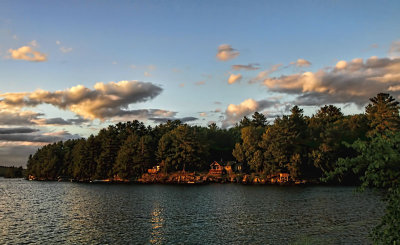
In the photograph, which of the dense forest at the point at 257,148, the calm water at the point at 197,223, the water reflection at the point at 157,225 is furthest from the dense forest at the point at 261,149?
the water reflection at the point at 157,225

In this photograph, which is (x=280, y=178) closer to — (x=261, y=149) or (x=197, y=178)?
(x=261, y=149)

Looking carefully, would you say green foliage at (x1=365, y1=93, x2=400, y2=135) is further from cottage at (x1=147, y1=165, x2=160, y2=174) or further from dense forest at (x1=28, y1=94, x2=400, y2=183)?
cottage at (x1=147, y1=165, x2=160, y2=174)

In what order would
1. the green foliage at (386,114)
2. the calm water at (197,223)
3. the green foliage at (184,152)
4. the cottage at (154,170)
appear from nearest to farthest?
the calm water at (197,223)
the green foliage at (386,114)
the green foliage at (184,152)
the cottage at (154,170)

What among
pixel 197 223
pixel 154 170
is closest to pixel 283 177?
pixel 154 170

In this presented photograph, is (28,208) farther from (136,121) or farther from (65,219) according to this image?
(136,121)

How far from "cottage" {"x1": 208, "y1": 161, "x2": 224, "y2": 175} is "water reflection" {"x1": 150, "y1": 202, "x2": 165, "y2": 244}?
76.2 meters

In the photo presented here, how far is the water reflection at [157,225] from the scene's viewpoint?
3361 centimetres

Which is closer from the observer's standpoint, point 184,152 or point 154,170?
point 184,152

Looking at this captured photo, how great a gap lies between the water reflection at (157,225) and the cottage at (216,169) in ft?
250

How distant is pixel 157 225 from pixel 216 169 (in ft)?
313

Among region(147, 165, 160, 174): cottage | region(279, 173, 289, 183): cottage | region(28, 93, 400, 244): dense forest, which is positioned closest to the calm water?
region(28, 93, 400, 244): dense forest

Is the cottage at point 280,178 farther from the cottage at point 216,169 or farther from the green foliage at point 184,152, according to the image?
the green foliage at point 184,152

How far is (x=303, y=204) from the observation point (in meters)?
57.9

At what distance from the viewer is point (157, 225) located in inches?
1619
